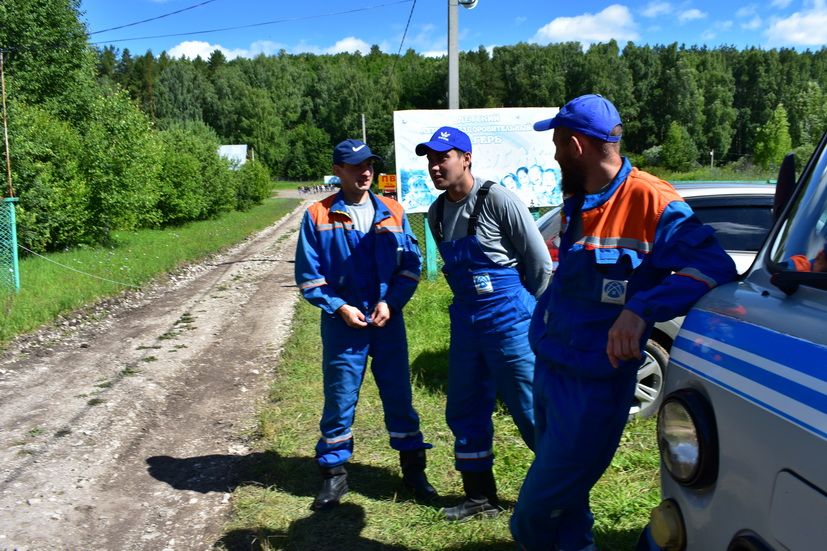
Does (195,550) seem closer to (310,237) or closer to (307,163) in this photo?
(310,237)

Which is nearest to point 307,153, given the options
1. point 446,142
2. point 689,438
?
point 446,142

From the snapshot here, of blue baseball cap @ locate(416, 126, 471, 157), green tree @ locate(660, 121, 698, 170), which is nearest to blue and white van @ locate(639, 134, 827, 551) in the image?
blue baseball cap @ locate(416, 126, 471, 157)

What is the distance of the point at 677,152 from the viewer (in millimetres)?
77250

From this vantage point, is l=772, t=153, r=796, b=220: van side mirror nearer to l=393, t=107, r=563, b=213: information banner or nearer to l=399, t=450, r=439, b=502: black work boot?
l=399, t=450, r=439, b=502: black work boot

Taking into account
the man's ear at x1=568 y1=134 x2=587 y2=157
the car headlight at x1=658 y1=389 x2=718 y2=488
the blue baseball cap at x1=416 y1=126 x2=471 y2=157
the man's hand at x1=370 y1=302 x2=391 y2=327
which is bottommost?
the man's hand at x1=370 y1=302 x2=391 y2=327

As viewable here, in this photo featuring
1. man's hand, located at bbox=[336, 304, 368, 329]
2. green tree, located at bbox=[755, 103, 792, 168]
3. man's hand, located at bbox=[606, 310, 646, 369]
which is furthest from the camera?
green tree, located at bbox=[755, 103, 792, 168]

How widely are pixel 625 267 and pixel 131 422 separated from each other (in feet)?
15.7

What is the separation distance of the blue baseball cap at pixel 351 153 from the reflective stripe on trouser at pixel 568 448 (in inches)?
81.5

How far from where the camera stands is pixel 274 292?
40.2ft

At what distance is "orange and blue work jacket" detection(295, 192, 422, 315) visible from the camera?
415 centimetres

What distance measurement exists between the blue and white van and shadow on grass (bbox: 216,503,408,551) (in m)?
2.04

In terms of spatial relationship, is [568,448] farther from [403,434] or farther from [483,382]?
[403,434]

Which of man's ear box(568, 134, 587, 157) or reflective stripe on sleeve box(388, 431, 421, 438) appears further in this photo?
reflective stripe on sleeve box(388, 431, 421, 438)

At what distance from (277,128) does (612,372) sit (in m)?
90.9
